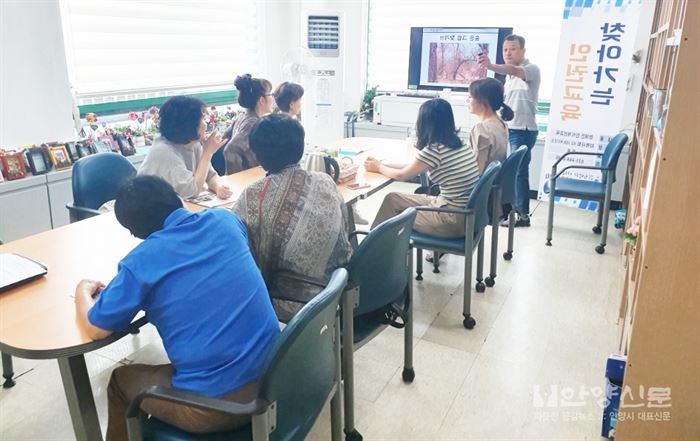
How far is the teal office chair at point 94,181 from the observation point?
2629 millimetres

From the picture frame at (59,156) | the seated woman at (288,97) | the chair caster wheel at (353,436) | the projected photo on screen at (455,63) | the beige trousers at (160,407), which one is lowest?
the chair caster wheel at (353,436)

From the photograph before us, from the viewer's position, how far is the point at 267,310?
1.41 m

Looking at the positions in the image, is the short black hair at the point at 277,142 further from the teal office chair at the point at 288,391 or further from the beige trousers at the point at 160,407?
the beige trousers at the point at 160,407

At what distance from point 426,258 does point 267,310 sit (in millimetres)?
2402

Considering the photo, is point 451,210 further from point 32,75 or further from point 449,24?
point 449,24

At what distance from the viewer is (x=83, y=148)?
11.6ft

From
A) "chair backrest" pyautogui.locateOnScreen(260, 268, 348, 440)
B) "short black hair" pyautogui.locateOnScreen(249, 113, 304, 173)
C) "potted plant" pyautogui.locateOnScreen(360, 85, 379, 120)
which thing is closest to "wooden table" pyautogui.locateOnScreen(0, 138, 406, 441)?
"chair backrest" pyautogui.locateOnScreen(260, 268, 348, 440)

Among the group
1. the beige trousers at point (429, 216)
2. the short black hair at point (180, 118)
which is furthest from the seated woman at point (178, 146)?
the beige trousers at point (429, 216)

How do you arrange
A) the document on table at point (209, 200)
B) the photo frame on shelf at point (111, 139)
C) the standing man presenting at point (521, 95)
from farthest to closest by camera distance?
1. the standing man presenting at point (521, 95)
2. the photo frame on shelf at point (111, 139)
3. the document on table at point (209, 200)

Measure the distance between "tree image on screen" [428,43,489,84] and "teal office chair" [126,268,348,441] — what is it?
3898 millimetres

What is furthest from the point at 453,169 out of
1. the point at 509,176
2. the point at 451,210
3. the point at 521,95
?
the point at 521,95

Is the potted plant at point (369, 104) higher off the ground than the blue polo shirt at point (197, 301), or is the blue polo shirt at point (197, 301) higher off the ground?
the potted plant at point (369, 104)

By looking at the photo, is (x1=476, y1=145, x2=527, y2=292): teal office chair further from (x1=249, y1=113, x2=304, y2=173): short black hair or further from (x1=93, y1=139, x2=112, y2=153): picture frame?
(x1=93, y1=139, x2=112, y2=153): picture frame

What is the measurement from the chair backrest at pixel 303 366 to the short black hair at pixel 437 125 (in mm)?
1469
